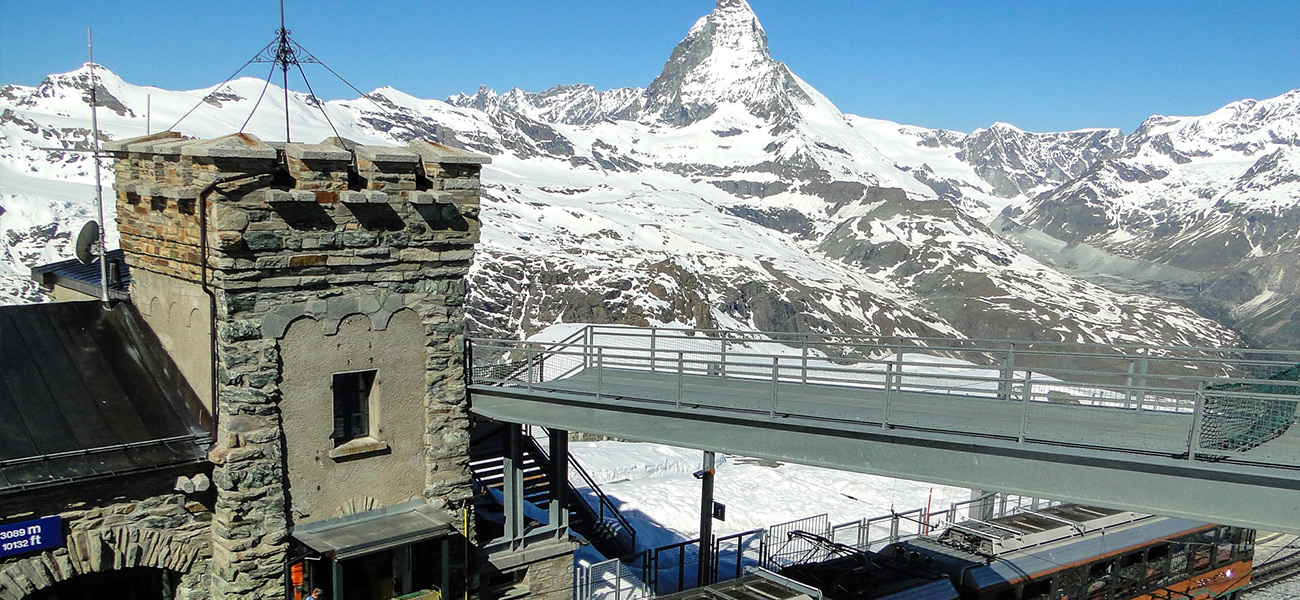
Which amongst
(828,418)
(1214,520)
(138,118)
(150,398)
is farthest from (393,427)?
(138,118)

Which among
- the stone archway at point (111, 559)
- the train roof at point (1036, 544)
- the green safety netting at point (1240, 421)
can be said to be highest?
the green safety netting at point (1240, 421)

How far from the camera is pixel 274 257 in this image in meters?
12.6

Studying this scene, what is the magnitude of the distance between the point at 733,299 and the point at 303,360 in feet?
354

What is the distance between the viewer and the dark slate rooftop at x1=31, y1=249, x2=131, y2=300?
15492mm

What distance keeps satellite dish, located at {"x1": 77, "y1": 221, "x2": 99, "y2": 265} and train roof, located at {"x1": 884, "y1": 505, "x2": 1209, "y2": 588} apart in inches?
644

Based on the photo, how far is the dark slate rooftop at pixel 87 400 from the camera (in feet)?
38.5

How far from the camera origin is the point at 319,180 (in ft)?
42.3

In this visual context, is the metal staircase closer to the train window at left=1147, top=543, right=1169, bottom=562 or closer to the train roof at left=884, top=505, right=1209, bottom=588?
the train roof at left=884, top=505, right=1209, bottom=588

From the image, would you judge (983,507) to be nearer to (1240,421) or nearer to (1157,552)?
(1157,552)

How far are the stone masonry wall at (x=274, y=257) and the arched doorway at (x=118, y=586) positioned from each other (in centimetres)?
72

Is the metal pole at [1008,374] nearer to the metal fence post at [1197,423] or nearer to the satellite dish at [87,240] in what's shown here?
the metal fence post at [1197,423]

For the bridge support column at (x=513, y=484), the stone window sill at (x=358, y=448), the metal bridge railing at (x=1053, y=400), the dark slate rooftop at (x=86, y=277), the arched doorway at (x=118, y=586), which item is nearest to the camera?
the metal bridge railing at (x=1053, y=400)

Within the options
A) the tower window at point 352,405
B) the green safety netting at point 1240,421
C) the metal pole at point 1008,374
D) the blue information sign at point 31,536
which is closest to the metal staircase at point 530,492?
the tower window at point 352,405

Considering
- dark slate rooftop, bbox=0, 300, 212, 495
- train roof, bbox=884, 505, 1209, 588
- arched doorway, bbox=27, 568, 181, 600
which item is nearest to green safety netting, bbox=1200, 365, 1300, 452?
train roof, bbox=884, 505, 1209, 588
